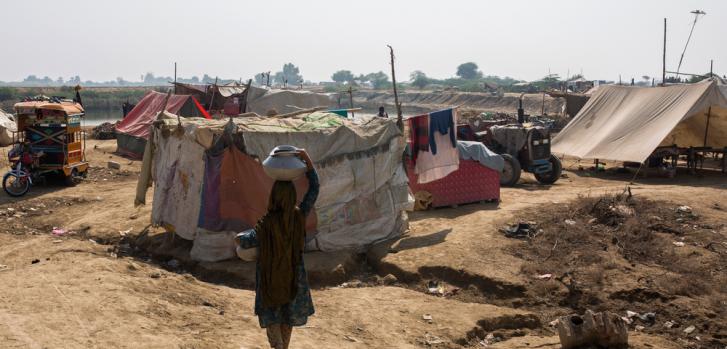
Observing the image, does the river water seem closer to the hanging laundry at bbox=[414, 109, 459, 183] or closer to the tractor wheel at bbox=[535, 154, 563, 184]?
the tractor wheel at bbox=[535, 154, 563, 184]

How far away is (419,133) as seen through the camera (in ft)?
30.4

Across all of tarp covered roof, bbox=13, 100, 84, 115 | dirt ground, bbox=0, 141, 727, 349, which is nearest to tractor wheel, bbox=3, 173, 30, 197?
dirt ground, bbox=0, 141, 727, 349

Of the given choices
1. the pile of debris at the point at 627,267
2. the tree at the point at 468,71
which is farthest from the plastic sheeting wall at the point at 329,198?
the tree at the point at 468,71

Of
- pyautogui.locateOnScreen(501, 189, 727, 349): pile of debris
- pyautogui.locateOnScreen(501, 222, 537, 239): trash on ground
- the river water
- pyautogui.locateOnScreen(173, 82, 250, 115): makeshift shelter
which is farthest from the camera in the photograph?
the river water

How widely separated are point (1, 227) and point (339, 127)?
506 centimetres

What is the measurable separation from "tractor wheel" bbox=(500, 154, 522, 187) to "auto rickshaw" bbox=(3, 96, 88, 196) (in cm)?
804

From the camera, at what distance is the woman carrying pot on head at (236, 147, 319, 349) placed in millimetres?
3781

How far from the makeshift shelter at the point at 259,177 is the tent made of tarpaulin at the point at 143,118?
907 cm

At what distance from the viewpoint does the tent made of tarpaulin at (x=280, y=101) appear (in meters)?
20.8

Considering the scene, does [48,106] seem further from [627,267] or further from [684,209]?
[684,209]

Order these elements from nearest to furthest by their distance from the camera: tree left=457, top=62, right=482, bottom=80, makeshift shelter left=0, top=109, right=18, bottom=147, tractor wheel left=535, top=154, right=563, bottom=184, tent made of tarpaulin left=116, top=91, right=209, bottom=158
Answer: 1. tractor wheel left=535, top=154, right=563, bottom=184
2. tent made of tarpaulin left=116, top=91, right=209, bottom=158
3. makeshift shelter left=0, top=109, right=18, bottom=147
4. tree left=457, top=62, right=482, bottom=80

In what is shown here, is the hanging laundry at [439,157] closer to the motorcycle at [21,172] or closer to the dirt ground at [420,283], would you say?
the dirt ground at [420,283]

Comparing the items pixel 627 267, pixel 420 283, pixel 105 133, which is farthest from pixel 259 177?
pixel 105 133

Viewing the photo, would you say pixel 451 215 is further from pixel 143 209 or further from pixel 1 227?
pixel 1 227
